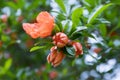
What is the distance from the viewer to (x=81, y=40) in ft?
5.04

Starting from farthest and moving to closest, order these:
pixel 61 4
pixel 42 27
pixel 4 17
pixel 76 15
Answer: pixel 4 17
pixel 61 4
pixel 76 15
pixel 42 27

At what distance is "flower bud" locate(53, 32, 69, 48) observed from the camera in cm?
129

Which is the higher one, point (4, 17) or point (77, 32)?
point (77, 32)

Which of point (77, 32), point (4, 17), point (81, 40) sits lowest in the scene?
point (4, 17)

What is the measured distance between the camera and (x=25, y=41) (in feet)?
9.70

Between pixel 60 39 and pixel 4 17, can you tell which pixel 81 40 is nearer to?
pixel 60 39

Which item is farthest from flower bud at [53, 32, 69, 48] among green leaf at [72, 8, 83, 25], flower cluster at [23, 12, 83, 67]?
green leaf at [72, 8, 83, 25]

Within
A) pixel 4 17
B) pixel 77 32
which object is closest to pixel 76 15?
pixel 77 32

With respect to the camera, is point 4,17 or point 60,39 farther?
point 4,17

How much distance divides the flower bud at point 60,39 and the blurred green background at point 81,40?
122mm

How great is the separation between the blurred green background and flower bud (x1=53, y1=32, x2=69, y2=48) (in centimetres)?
12

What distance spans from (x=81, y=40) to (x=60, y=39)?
259 millimetres

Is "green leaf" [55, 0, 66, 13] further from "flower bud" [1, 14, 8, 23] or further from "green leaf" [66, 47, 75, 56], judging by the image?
"flower bud" [1, 14, 8, 23]

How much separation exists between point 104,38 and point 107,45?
0.13ft
